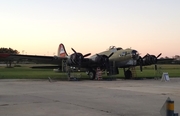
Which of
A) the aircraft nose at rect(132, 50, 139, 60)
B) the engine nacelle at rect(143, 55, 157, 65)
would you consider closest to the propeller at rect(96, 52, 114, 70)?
the aircraft nose at rect(132, 50, 139, 60)

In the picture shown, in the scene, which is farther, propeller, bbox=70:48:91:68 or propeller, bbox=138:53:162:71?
propeller, bbox=138:53:162:71

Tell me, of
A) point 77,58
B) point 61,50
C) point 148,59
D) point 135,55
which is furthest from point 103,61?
point 61,50

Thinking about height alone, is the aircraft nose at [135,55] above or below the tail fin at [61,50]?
below

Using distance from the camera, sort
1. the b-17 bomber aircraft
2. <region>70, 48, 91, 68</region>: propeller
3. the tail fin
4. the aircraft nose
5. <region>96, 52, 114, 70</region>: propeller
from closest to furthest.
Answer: <region>70, 48, 91, 68</region>: propeller
the b-17 bomber aircraft
the aircraft nose
<region>96, 52, 114, 70</region>: propeller
the tail fin

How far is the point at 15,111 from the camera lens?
→ 8703 millimetres

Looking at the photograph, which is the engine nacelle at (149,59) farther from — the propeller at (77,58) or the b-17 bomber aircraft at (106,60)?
the propeller at (77,58)

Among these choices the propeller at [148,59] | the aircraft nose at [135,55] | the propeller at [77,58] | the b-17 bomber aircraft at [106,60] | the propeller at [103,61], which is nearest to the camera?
the propeller at [77,58]

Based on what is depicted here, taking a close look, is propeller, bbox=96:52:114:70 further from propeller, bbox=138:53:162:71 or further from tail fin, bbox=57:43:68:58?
tail fin, bbox=57:43:68:58

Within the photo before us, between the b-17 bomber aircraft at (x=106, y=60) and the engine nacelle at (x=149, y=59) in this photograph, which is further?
the engine nacelle at (x=149, y=59)

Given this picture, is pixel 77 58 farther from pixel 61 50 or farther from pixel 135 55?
pixel 61 50

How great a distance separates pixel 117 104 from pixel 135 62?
699 inches

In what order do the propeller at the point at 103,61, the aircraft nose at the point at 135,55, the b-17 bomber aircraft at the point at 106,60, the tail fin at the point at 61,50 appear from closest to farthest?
the b-17 bomber aircraft at the point at 106,60, the aircraft nose at the point at 135,55, the propeller at the point at 103,61, the tail fin at the point at 61,50

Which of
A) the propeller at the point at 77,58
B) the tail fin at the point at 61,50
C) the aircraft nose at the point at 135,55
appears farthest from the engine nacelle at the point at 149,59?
the tail fin at the point at 61,50

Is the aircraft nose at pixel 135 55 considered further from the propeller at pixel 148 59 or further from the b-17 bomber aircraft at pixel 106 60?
the propeller at pixel 148 59
